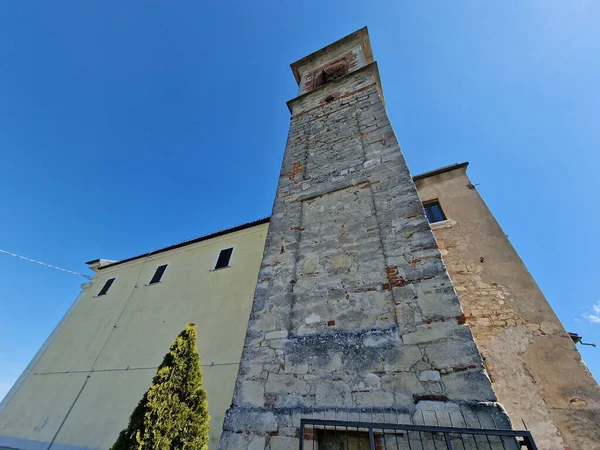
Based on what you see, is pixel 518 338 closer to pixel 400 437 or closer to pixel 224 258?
pixel 400 437

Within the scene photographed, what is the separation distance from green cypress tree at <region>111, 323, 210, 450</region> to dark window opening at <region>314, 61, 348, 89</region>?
25.1 feet

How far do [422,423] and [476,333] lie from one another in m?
2.99

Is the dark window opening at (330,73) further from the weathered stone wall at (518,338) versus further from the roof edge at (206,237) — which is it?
the weathered stone wall at (518,338)

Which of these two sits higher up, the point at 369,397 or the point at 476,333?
the point at 476,333

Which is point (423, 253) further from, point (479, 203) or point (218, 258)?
point (218, 258)

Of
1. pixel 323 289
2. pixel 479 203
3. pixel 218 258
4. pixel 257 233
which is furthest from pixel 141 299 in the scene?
pixel 479 203

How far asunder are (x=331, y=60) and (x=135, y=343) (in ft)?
37.2

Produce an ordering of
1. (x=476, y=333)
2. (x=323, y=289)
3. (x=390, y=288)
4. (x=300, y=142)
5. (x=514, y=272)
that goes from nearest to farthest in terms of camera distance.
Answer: (x=390, y=288), (x=323, y=289), (x=476, y=333), (x=514, y=272), (x=300, y=142)

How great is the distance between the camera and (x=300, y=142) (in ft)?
18.3

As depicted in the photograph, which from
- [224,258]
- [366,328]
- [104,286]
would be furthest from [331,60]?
[104,286]

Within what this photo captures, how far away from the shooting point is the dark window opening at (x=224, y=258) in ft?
29.2

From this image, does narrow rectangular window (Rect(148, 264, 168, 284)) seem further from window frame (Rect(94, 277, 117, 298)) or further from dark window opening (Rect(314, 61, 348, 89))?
dark window opening (Rect(314, 61, 348, 89))

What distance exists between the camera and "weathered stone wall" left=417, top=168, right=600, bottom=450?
10.5 ft

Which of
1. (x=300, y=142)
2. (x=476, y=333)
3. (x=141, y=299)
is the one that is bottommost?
(x=476, y=333)
